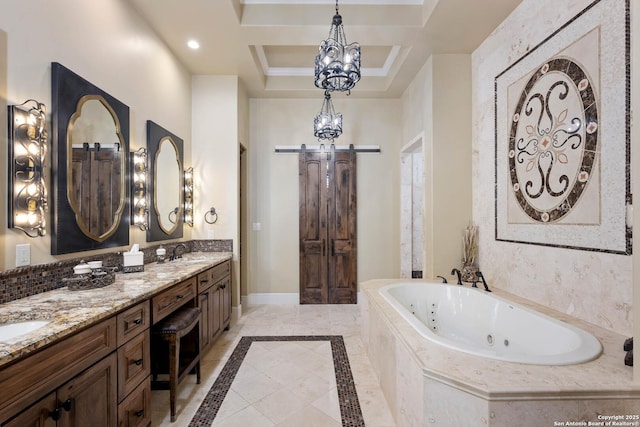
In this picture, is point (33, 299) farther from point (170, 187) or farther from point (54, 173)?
point (170, 187)

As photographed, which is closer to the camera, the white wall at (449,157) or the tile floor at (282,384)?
the tile floor at (282,384)

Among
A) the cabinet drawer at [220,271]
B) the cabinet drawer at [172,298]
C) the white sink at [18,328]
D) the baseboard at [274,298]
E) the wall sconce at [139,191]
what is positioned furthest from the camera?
the baseboard at [274,298]

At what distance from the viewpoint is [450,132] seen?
3115 millimetres

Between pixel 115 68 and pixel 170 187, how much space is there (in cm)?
117

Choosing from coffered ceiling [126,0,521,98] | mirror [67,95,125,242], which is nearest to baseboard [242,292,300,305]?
mirror [67,95,125,242]

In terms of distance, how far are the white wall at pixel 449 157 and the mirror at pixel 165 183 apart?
110 inches

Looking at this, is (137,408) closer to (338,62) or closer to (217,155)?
(338,62)

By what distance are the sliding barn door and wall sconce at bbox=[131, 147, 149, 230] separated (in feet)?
6.99

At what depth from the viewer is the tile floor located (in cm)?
189

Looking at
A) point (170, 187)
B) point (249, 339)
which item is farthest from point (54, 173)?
point (249, 339)

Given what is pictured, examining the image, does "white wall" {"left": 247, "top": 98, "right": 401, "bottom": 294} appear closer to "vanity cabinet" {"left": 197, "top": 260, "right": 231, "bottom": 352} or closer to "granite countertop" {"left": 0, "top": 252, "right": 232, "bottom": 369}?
"vanity cabinet" {"left": 197, "top": 260, "right": 231, "bottom": 352}

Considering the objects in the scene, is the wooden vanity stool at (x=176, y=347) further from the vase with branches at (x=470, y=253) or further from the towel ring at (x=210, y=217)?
the vase with branches at (x=470, y=253)

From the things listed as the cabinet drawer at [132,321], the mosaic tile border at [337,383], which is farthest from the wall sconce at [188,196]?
the cabinet drawer at [132,321]

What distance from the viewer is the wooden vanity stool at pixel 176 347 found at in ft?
6.11
